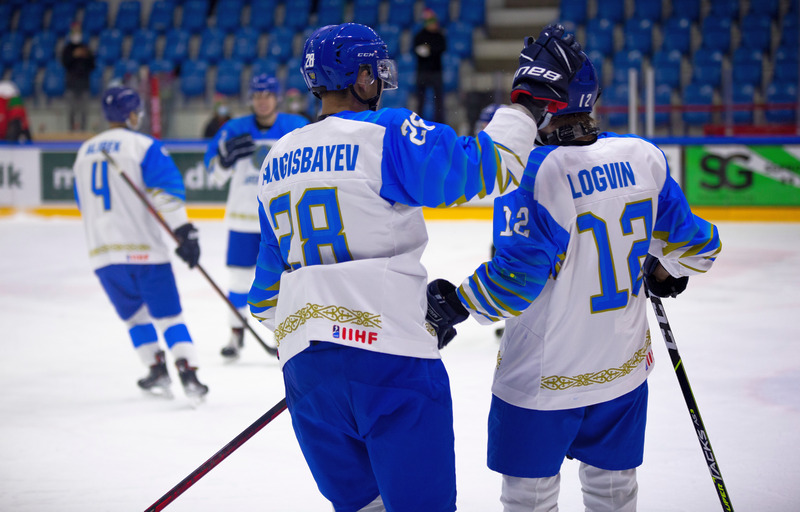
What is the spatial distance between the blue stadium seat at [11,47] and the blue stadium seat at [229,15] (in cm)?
332

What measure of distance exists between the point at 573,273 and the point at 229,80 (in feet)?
36.7

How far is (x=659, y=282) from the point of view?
2.11 meters

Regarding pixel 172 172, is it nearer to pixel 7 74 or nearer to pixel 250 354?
pixel 250 354

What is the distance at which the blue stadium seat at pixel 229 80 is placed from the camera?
484 inches

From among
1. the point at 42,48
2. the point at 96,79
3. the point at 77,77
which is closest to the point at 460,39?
the point at 77,77

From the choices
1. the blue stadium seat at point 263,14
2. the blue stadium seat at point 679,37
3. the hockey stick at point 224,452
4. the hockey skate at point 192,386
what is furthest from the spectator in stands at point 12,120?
the hockey stick at point 224,452

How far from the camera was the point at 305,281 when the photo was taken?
1.67 metres

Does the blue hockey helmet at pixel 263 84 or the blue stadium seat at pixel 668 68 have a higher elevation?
the blue stadium seat at pixel 668 68

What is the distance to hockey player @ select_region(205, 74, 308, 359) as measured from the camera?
15.2 feet

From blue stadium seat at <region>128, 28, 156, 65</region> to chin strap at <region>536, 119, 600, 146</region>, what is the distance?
12743 mm

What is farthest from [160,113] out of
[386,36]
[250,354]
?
[250,354]

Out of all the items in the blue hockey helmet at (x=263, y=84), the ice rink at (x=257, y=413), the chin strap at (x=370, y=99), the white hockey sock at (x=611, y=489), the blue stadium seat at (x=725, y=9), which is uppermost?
the blue stadium seat at (x=725, y=9)

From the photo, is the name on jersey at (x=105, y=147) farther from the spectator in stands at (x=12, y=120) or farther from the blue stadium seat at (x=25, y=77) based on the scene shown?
the blue stadium seat at (x=25, y=77)

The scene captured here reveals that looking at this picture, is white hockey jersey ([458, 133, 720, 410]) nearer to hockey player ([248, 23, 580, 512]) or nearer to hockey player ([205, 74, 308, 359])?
hockey player ([248, 23, 580, 512])
